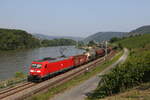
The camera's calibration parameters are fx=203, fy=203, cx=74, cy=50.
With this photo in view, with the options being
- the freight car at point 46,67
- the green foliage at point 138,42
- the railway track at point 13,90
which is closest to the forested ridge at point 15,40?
the green foliage at point 138,42

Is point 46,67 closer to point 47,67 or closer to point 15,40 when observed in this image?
point 47,67

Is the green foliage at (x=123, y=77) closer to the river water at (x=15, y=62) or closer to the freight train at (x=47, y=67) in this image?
the freight train at (x=47, y=67)

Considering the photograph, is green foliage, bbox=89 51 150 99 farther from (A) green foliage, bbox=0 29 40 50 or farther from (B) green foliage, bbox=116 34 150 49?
(A) green foliage, bbox=0 29 40 50


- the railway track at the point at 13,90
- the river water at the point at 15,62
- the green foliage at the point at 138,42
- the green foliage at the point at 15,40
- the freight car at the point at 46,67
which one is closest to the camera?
the railway track at the point at 13,90

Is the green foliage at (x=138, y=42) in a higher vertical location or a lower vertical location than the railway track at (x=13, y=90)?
higher

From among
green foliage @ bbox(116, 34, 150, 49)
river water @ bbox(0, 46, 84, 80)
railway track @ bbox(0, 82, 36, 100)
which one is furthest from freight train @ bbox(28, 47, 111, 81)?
green foliage @ bbox(116, 34, 150, 49)

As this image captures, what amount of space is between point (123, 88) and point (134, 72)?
1.70m

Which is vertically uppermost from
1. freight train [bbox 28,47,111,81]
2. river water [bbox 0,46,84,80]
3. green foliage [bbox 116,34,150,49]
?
green foliage [bbox 116,34,150,49]

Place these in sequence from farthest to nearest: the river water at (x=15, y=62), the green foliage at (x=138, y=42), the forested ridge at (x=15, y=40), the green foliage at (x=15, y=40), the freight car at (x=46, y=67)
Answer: the green foliage at (x=15, y=40), the forested ridge at (x=15, y=40), the green foliage at (x=138, y=42), the river water at (x=15, y=62), the freight car at (x=46, y=67)

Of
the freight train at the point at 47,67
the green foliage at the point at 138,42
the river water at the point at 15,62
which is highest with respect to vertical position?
the green foliage at the point at 138,42

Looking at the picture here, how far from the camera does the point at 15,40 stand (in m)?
132

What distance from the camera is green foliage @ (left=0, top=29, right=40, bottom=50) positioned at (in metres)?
125

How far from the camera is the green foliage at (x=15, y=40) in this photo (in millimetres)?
124519

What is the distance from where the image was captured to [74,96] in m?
19.0
